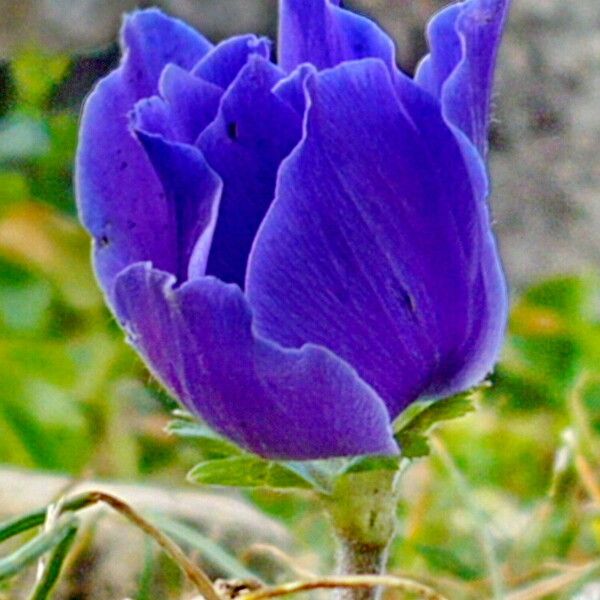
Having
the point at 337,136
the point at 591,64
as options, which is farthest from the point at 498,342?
the point at 591,64

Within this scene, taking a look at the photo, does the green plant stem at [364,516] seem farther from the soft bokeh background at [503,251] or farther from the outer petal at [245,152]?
the soft bokeh background at [503,251]

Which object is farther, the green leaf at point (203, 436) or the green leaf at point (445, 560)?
the green leaf at point (445, 560)

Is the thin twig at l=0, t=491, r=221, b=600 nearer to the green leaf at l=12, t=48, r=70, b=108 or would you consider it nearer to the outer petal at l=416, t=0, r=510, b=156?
the outer petal at l=416, t=0, r=510, b=156

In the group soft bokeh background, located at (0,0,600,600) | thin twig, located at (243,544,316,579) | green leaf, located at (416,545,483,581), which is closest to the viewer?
thin twig, located at (243,544,316,579)

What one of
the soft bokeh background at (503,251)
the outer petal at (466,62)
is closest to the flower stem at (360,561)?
the outer petal at (466,62)

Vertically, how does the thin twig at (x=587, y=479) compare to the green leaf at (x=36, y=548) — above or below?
below

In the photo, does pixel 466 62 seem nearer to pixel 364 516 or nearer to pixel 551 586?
pixel 364 516

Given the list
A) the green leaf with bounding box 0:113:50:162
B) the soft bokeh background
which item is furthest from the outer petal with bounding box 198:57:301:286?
the green leaf with bounding box 0:113:50:162

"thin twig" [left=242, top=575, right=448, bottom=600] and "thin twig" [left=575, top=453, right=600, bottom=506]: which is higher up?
"thin twig" [left=242, top=575, right=448, bottom=600]
